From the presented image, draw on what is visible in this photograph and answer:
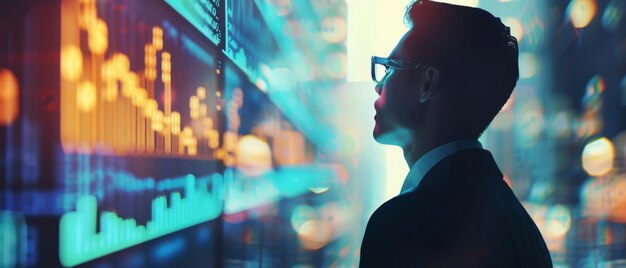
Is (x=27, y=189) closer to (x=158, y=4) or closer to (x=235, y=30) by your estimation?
(x=158, y=4)

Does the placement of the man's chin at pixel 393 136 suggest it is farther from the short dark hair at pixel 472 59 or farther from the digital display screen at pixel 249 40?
the digital display screen at pixel 249 40

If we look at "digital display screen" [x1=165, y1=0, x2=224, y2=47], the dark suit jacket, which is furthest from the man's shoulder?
"digital display screen" [x1=165, y1=0, x2=224, y2=47]

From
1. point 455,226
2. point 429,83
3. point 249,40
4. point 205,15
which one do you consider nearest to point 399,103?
point 429,83

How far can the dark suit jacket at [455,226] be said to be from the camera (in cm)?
63

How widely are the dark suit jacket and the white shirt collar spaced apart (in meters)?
0.05

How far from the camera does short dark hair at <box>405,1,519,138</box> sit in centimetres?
84

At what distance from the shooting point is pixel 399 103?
0.89 m

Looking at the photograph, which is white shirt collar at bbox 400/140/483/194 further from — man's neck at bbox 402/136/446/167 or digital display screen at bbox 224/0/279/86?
digital display screen at bbox 224/0/279/86

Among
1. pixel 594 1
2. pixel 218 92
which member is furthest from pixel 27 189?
pixel 594 1

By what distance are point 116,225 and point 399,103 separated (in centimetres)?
55

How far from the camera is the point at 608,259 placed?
8.37 ft

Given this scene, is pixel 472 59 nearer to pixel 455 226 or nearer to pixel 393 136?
pixel 393 136

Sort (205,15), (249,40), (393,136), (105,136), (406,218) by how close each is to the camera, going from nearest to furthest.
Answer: (406,218)
(105,136)
(393,136)
(205,15)
(249,40)

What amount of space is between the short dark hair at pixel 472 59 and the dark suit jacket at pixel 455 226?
4.9 inches
